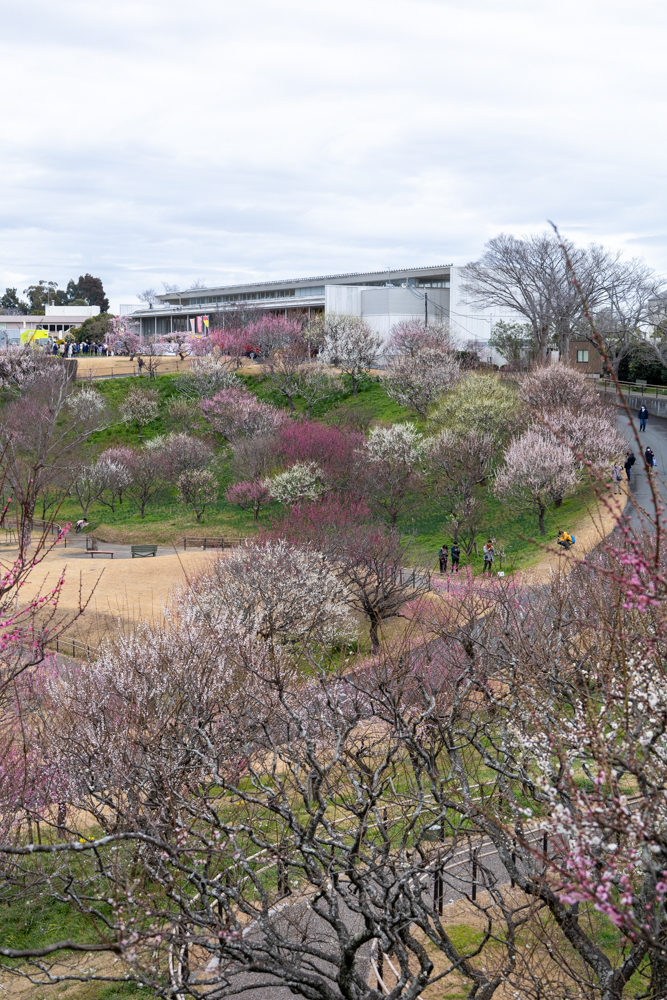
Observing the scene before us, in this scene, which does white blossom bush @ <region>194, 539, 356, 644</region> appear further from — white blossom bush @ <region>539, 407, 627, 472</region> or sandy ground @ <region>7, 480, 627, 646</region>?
white blossom bush @ <region>539, 407, 627, 472</region>

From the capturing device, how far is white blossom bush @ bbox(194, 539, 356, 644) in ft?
70.4

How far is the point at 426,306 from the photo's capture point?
6362 centimetres

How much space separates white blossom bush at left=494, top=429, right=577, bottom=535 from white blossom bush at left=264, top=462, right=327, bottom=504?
8820 millimetres

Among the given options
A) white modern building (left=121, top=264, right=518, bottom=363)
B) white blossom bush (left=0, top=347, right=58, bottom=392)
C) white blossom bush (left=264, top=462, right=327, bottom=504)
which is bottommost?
white blossom bush (left=264, top=462, right=327, bottom=504)

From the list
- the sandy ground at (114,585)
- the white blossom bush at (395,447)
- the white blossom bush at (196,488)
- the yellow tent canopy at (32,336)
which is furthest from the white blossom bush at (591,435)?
the yellow tent canopy at (32,336)

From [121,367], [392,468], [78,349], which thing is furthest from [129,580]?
[78,349]

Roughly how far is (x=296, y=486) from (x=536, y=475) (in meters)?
11.5

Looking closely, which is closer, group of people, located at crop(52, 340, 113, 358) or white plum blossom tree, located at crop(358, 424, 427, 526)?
white plum blossom tree, located at crop(358, 424, 427, 526)

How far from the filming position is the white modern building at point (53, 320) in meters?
100

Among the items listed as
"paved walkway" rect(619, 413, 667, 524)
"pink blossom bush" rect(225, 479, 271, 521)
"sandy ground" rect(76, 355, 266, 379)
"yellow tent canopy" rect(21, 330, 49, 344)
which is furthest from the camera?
"yellow tent canopy" rect(21, 330, 49, 344)

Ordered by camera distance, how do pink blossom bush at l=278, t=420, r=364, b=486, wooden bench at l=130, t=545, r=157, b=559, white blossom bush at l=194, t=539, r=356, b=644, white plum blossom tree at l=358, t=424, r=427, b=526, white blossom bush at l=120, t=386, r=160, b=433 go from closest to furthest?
white blossom bush at l=194, t=539, r=356, b=644
wooden bench at l=130, t=545, r=157, b=559
white plum blossom tree at l=358, t=424, r=427, b=526
pink blossom bush at l=278, t=420, r=364, b=486
white blossom bush at l=120, t=386, r=160, b=433

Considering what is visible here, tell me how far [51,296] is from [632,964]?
13647 cm

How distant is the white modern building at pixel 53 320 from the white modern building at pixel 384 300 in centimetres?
3273

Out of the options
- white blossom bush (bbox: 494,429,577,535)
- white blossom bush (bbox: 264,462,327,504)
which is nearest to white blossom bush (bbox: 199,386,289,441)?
white blossom bush (bbox: 264,462,327,504)
